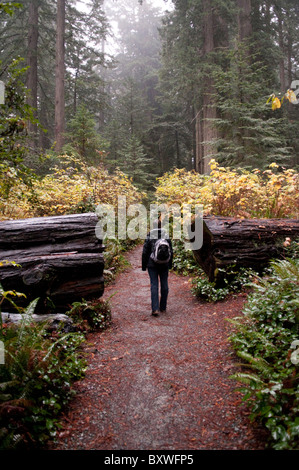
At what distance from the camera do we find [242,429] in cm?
→ 236

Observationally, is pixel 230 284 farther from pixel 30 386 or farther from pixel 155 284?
pixel 30 386

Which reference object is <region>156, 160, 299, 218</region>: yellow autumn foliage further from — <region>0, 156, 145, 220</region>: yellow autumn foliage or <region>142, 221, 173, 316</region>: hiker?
<region>0, 156, 145, 220</region>: yellow autumn foliage

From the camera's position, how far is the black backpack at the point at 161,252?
5.25 metres

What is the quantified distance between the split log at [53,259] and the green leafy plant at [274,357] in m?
2.71

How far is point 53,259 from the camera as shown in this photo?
438cm

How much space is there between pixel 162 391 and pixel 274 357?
1358mm

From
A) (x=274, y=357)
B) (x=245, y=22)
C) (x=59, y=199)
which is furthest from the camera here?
(x=245, y=22)

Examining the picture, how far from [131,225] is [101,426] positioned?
437 inches

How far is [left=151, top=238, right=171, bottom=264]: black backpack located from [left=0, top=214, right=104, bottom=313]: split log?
3.83ft

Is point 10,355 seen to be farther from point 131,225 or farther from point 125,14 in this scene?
point 125,14

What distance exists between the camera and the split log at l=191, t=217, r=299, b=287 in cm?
570

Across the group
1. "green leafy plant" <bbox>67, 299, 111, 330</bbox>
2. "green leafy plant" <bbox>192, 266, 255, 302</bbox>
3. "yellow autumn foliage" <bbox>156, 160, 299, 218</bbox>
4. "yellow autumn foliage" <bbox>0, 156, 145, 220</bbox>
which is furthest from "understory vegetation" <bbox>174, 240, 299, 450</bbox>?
"yellow autumn foliage" <bbox>0, 156, 145, 220</bbox>

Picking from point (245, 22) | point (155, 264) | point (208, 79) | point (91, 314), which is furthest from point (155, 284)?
point (245, 22)

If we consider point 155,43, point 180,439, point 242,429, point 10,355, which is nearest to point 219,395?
point 242,429
